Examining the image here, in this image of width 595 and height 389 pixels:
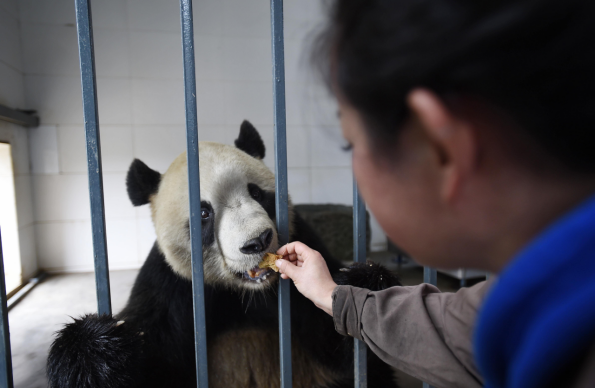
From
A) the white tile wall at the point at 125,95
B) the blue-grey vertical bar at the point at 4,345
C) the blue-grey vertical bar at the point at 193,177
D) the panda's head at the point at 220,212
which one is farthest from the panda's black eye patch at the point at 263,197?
the white tile wall at the point at 125,95

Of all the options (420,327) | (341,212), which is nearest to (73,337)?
(420,327)

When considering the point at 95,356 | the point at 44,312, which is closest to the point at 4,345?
the point at 95,356

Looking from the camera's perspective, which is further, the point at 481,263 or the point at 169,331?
the point at 169,331

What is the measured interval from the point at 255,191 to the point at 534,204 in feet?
3.87

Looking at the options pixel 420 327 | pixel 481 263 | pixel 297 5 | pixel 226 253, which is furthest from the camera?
pixel 297 5

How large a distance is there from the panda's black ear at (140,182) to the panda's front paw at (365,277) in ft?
3.01

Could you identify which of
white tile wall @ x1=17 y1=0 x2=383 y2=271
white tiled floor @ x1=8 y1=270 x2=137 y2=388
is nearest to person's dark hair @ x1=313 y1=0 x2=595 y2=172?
white tiled floor @ x1=8 y1=270 x2=137 y2=388

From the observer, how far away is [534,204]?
0.41 meters

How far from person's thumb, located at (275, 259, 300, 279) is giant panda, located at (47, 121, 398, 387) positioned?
12cm

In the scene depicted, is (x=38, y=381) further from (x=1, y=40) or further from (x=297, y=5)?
(x=297, y=5)

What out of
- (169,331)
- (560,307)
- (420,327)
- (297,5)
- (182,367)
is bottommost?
(182,367)

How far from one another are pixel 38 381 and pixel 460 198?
9.81 feet

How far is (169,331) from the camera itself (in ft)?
4.49

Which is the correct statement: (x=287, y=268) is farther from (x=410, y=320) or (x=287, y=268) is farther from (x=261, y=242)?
(x=410, y=320)
